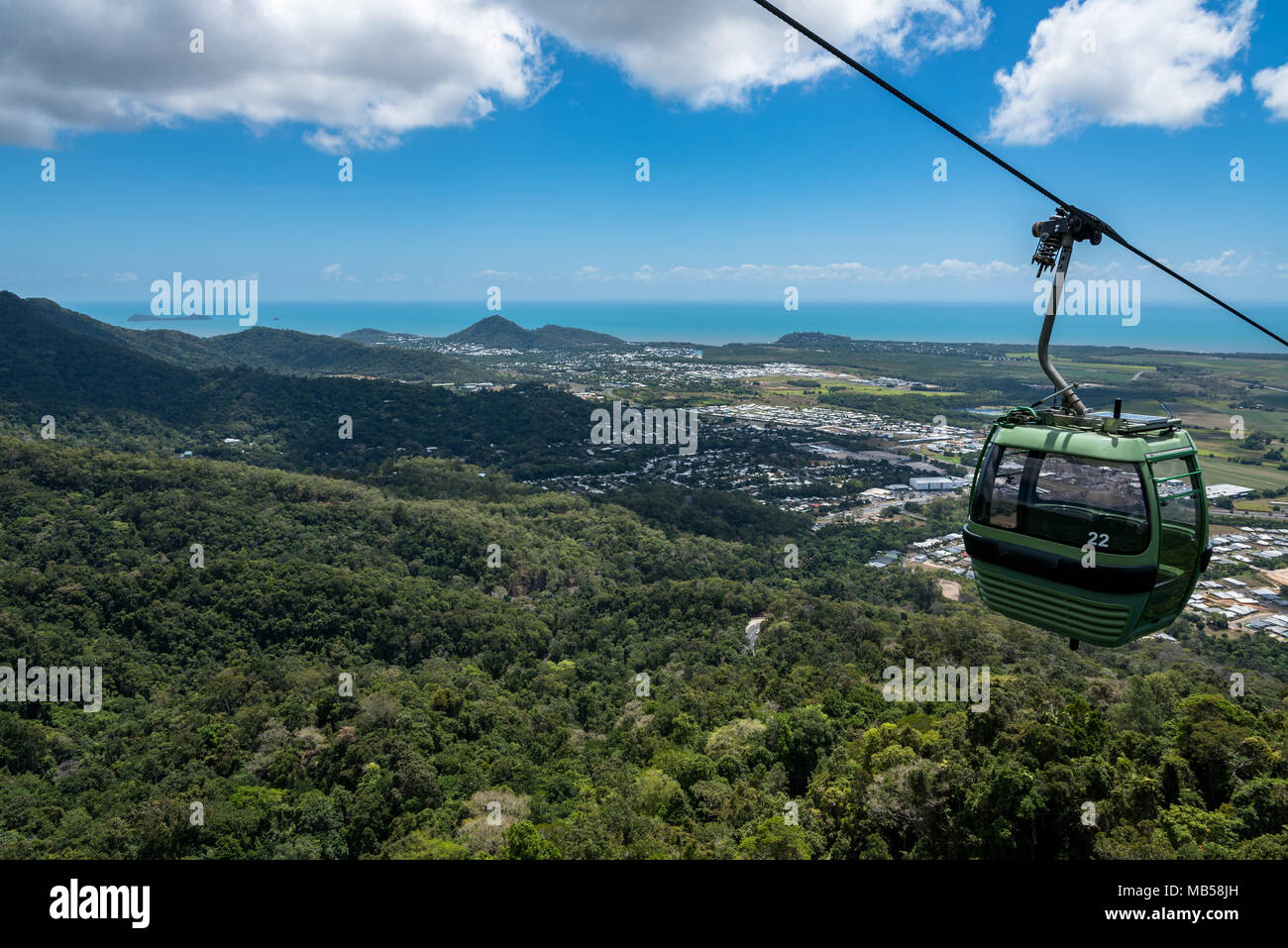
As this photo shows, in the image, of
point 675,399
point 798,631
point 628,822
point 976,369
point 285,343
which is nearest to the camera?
point 628,822

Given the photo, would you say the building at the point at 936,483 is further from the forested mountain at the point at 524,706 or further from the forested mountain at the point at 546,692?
the forested mountain at the point at 524,706

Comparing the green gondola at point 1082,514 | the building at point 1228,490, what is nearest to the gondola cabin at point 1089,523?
the green gondola at point 1082,514

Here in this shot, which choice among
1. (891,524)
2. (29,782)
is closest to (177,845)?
(29,782)

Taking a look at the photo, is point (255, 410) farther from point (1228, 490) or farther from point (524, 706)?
point (1228, 490)

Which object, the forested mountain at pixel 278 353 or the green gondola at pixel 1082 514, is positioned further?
the forested mountain at pixel 278 353

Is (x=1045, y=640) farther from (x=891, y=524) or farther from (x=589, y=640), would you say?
(x=891, y=524)

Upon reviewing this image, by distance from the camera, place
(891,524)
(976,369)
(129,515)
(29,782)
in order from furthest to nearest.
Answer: (976,369) < (891,524) < (129,515) < (29,782)
